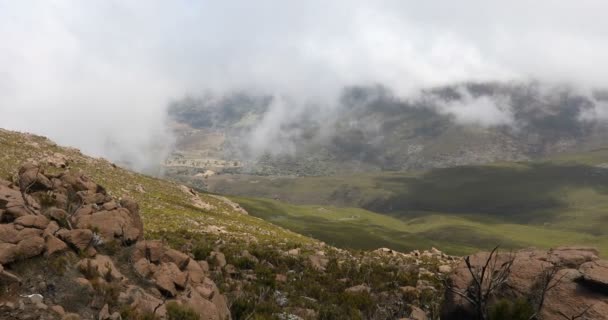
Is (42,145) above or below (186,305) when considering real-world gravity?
above

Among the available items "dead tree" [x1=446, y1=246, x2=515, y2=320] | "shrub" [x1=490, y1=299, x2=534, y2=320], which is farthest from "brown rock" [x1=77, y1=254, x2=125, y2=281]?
"shrub" [x1=490, y1=299, x2=534, y2=320]

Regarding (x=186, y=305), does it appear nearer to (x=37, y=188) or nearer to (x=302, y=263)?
(x=37, y=188)

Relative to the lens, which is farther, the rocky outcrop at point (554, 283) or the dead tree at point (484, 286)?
the rocky outcrop at point (554, 283)

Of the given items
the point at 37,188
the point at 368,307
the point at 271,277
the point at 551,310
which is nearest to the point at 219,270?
the point at 271,277

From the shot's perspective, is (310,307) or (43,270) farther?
(310,307)

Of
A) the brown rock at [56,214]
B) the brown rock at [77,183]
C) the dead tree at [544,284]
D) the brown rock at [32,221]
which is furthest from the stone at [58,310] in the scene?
the dead tree at [544,284]

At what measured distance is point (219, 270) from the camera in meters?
31.9

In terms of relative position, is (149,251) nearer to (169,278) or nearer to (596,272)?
(169,278)

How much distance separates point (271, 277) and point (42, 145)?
73306 millimetres

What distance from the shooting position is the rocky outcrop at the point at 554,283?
2081 cm

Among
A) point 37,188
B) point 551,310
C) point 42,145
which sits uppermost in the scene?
point 42,145

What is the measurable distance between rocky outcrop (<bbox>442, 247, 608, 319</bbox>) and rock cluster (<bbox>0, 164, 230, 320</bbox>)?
12.7 m

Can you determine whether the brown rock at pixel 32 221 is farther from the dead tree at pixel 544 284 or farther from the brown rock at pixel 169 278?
the dead tree at pixel 544 284

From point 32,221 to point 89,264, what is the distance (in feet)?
12.5
